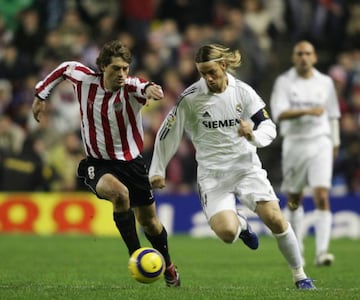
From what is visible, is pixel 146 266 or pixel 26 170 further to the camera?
pixel 26 170

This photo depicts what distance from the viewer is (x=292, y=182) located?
45.7ft

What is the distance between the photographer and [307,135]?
13953 mm

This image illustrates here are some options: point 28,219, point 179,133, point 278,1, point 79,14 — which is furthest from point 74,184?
point 179,133

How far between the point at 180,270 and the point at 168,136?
2938mm

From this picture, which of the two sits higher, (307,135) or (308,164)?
(307,135)

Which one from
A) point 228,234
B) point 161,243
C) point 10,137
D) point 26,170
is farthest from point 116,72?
point 10,137

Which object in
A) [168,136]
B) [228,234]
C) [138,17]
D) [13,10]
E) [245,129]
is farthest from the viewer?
[13,10]

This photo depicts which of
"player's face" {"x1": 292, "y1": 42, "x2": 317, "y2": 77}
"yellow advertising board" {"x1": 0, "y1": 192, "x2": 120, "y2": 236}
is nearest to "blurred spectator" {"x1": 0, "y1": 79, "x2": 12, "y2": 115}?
"yellow advertising board" {"x1": 0, "y1": 192, "x2": 120, "y2": 236}

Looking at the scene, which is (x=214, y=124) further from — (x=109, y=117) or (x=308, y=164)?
(x=308, y=164)

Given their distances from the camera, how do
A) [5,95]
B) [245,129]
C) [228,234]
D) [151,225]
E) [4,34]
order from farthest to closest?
1. [4,34]
2. [5,95]
3. [151,225]
4. [228,234]
5. [245,129]

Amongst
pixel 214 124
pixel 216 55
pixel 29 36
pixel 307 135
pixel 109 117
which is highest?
pixel 216 55

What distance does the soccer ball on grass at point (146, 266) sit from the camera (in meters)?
9.34

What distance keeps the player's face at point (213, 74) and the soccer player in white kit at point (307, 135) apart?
12.0ft

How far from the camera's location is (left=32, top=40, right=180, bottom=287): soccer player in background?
9992mm
